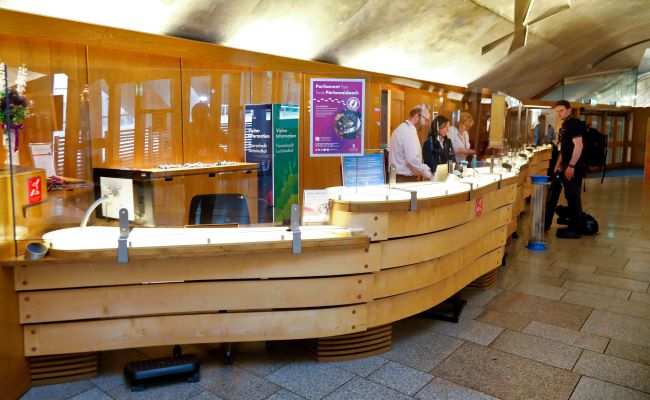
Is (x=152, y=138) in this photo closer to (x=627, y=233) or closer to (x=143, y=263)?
(x=143, y=263)

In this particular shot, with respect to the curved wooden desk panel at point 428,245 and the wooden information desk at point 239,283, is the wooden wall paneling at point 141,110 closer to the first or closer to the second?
the wooden information desk at point 239,283

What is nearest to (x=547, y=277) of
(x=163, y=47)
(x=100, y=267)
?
(x=100, y=267)

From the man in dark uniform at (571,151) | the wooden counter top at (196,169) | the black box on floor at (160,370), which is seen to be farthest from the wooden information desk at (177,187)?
the man in dark uniform at (571,151)

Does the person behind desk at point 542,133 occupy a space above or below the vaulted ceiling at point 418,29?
below

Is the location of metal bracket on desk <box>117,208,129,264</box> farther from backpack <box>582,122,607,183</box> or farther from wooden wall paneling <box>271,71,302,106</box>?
backpack <box>582,122,607,183</box>

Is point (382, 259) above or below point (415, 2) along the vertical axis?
below

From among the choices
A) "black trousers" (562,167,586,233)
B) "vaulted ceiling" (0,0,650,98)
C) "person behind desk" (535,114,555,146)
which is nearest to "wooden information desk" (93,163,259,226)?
"vaulted ceiling" (0,0,650,98)

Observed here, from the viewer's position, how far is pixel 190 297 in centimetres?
304

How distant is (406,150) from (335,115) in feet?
4.31

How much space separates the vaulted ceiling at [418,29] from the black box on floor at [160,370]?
11.7ft

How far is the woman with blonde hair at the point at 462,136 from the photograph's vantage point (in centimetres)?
479

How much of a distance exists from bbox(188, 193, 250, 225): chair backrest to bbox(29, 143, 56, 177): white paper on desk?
0.86 m

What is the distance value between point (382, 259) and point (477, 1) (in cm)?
876

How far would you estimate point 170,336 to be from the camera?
3.05 meters
